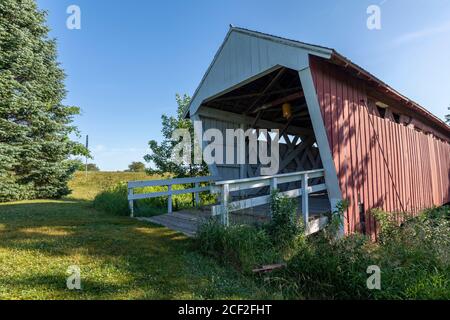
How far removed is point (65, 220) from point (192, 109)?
4.45 meters

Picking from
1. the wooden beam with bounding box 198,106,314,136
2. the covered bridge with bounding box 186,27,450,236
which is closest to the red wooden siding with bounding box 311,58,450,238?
the covered bridge with bounding box 186,27,450,236

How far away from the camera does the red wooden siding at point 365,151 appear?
5.45m

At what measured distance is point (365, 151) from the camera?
6.28 metres

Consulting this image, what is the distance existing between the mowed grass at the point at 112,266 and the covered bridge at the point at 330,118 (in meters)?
3.25

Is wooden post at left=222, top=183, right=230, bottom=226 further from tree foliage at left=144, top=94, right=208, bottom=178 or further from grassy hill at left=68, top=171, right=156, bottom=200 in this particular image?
grassy hill at left=68, top=171, right=156, bottom=200

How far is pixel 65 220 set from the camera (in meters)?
6.00

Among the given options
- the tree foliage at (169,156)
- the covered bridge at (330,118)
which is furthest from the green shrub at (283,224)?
the tree foliage at (169,156)

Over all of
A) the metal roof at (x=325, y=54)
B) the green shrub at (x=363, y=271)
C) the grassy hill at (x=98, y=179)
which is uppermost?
the metal roof at (x=325, y=54)

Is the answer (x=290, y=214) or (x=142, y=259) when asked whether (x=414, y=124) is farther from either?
(x=142, y=259)

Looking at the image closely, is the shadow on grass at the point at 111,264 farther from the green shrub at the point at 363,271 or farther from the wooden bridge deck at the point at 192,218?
the green shrub at the point at 363,271

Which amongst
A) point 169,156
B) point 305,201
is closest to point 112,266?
point 305,201

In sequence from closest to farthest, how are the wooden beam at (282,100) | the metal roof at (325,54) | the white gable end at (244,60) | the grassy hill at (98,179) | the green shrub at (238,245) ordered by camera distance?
the green shrub at (238,245) < the metal roof at (325,54) < the white gable end at (244,60) < the wooden beam at (282,100) < the grassy hill at (98,179)

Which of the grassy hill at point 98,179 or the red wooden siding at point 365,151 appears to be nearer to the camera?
the red wooden siding at point 365,151

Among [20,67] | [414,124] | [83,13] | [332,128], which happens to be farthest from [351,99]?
[20,67]
